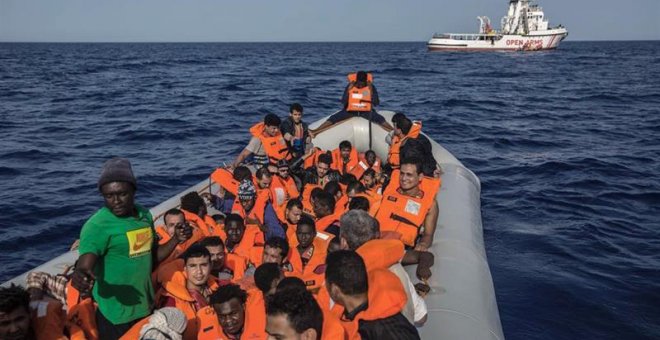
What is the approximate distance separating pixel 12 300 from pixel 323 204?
292cm

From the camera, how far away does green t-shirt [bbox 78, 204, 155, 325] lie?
98.9 inches

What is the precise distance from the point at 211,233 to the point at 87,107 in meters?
18.5

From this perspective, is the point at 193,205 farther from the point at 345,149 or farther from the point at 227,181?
the point at 345,149

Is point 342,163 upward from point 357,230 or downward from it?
downward

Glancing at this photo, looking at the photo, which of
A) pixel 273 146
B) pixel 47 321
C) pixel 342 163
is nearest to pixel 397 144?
pixel 342 163

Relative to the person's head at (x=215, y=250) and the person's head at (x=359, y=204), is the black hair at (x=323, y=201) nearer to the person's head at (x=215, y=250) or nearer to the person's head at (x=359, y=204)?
the person's head at (x=359, y=204)

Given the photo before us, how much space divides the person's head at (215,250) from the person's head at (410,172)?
155 cm

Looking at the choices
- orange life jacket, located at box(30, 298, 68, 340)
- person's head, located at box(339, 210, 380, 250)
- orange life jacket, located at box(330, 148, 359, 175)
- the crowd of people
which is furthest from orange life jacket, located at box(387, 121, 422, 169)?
orange life jacket, located at box(30, 298, 68, 340)

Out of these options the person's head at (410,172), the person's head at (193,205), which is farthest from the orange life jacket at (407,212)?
the person's head at (193,205)

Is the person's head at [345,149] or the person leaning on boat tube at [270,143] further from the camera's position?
the person's head at [345,149]

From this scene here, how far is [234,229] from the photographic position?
4.63 metres

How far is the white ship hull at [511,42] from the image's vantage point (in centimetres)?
6419

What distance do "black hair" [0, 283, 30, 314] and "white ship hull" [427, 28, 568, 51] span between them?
6788cm

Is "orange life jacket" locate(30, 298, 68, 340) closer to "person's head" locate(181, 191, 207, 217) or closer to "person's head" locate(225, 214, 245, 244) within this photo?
"person's head" locate(225, 214, 245, 244)
